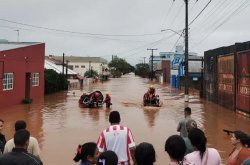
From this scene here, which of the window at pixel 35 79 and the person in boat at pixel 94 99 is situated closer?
the person in boat at pixel 94 99

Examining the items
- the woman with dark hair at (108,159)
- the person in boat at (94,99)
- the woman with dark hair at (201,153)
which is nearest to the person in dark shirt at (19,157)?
the woman with dark hair at (108,159)

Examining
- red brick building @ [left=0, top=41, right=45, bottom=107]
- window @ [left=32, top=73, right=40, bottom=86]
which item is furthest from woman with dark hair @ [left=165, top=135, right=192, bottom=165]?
window @ [left=32, top=73, right=40, bottom=86]

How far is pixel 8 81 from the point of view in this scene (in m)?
27.8

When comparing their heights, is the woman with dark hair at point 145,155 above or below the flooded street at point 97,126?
above

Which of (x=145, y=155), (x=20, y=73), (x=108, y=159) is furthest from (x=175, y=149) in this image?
(x=20, y=73)

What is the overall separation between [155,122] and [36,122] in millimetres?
6259

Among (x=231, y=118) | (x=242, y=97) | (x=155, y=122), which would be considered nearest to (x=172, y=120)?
(x=155, y=122)

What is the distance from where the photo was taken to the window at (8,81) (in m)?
27.1

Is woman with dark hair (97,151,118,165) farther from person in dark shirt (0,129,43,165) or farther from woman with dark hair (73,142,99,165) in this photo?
person in dark shirt (0,129,43,165)

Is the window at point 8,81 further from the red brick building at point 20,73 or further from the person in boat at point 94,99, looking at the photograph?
the person in boat at point 94,99

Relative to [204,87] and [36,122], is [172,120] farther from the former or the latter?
[204,87]

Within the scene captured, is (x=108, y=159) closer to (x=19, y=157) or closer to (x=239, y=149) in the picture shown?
(x=19, y=157)

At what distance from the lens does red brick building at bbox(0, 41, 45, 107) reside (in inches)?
1054

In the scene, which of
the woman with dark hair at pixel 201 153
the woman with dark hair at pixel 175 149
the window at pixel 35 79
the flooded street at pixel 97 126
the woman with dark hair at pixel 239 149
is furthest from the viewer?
the window at pixel 35 79
